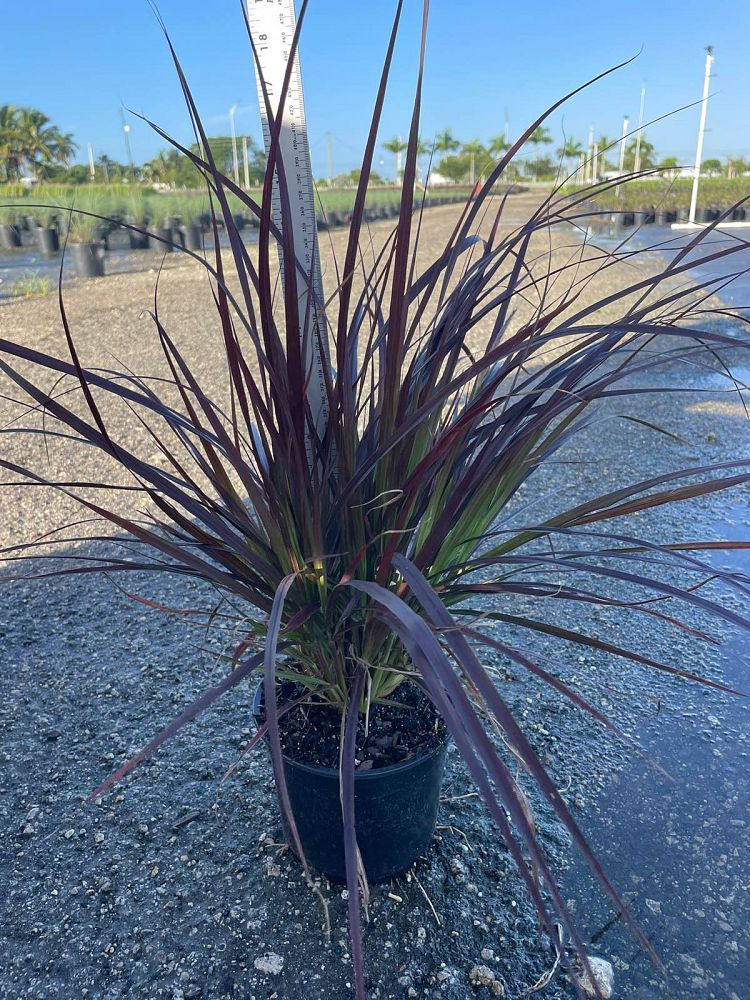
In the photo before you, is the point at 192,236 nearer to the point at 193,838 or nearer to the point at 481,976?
the point at 193,838

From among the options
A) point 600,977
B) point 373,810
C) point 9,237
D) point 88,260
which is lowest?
point 600,977

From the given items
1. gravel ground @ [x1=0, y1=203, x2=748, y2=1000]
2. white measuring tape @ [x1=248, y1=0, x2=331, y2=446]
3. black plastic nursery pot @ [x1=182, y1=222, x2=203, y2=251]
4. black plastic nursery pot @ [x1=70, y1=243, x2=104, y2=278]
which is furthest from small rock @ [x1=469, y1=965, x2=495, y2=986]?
black plastic nursery pot @ [x1=182, y1=222, x2=203, y2=251]

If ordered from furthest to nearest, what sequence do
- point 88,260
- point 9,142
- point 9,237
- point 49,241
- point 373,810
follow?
1. point 9,142
2. point 9,237
3. point 49,241
4. point 88,260
5. point 373,810

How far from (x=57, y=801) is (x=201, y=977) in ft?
1.95

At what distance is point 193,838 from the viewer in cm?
164

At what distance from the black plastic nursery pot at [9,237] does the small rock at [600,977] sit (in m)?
18.3

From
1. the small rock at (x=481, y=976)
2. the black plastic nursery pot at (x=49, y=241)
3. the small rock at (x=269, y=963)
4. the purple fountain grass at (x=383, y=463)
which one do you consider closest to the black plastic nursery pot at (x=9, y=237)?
the black plastic nursery pot at (x=49, y=241)

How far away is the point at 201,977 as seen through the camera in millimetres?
1336

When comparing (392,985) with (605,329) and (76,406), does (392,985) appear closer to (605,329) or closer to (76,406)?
(605,329)

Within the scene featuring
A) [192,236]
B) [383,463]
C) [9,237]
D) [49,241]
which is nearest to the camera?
[383,463]

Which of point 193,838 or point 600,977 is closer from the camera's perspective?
point 600,977

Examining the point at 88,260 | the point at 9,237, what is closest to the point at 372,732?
the point at 88,260

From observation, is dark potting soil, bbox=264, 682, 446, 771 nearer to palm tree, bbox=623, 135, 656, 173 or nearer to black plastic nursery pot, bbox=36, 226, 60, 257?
palm tree, bbox=623, 135, 656, 173

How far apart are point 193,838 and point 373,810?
0.47m
